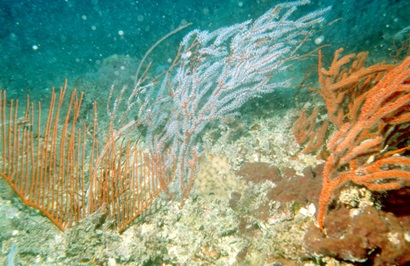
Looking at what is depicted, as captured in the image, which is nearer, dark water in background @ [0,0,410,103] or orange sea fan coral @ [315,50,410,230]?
orange sea fan coral @ [315,50,410,230]

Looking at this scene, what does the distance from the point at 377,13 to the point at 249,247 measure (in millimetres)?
11756

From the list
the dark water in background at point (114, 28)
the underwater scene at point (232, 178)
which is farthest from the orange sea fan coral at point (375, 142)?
the dark water in background at point (114, 28)

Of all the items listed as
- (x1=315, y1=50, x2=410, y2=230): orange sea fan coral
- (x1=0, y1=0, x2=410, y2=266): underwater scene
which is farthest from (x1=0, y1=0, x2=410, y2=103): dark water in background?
(x1=315, y1=50, x2=410, y2=230): orange sea fan coral

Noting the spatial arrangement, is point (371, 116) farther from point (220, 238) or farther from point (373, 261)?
point (220, 238)

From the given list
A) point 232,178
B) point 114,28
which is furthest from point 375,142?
Result: point 114,28

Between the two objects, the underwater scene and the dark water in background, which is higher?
the dark water in background

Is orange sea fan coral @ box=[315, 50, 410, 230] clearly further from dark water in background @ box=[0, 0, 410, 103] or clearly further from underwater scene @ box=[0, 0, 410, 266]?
dark water in background @ box=[0, 0, 410, 103]

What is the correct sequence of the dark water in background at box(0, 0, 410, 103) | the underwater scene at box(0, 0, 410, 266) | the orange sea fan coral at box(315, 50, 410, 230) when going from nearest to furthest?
the orange sea fan coral at box(315, 50, 410, 230) < the underwater scene at box(0, 0, 410, 266) < the dark water in background at box(0, 0, 410, 103)

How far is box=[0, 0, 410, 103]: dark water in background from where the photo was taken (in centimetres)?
929

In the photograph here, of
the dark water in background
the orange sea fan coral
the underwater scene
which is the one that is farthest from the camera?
the dark water in background

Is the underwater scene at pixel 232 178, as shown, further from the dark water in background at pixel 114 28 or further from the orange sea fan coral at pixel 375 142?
the dark water in background at pixel 114 28

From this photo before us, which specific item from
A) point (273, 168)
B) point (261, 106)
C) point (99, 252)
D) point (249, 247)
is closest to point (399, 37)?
point (261, 106)

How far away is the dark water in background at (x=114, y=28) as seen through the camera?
9.29m

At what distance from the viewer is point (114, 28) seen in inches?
1094
